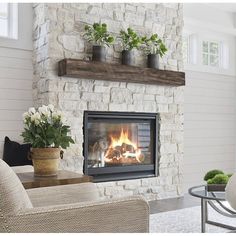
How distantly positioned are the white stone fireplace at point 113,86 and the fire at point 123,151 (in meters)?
0.26

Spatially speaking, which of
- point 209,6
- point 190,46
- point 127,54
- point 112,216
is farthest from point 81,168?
point 209,6

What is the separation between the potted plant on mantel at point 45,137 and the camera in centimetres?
234

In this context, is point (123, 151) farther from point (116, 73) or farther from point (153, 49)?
point (153, 49)

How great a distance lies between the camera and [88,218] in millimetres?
1644

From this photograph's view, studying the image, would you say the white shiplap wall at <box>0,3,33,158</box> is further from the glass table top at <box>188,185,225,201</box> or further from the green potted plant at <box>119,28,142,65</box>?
the glass table top at <box>188,185,225,201</box>

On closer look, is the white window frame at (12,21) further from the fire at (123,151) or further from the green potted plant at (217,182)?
the green potted plant at (217,182)

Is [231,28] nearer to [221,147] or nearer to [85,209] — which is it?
[221,147]

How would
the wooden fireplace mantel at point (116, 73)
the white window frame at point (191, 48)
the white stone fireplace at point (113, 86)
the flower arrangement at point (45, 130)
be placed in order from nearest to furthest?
the flower arrangement at point (45, 130) → the wooden fireplace mantel at point (116, 73) → the white stone fireplace at point (113, 86) → the white window frame at point (191, 48)

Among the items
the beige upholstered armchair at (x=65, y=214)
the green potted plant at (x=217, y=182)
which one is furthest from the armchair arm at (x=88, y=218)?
the green potted plant at (x=217, y=182)

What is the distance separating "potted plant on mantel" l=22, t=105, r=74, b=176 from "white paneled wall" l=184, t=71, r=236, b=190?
3354 mm

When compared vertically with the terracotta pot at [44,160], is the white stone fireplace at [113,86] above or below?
above

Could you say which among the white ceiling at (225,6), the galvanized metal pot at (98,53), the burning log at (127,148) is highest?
the white ceiling at (225,6)

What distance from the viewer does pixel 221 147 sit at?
5.89m

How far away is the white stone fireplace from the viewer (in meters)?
3.85
